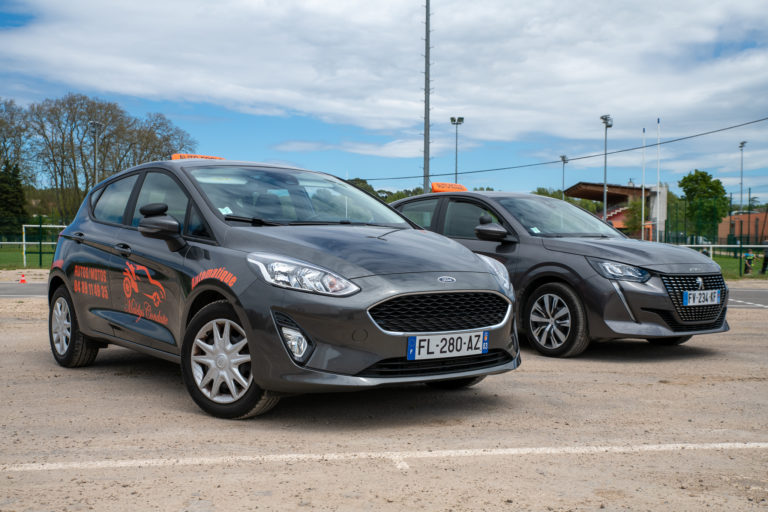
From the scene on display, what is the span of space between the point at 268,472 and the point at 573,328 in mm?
4227

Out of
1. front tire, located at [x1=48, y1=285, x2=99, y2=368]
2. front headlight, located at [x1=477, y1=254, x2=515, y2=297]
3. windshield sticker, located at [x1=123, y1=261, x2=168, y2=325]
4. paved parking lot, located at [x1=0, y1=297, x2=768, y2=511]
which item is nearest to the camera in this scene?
paved parking lot, located at [x1=0, y1=297, x2=768, y2=511]

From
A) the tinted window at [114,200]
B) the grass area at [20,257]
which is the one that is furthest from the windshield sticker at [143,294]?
the grass area at [20,257]

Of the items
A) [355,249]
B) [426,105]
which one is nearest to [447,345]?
[355,249]

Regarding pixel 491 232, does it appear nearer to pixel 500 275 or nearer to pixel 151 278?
pixel 500 275

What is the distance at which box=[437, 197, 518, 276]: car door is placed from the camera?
799cm

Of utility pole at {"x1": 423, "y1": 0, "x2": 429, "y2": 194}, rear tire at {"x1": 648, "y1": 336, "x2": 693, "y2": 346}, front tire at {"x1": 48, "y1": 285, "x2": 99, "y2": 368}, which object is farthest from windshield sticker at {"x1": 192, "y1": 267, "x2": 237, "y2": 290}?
utility pole at {"x1": 423, "y1": 0, "x2": 429, "y2": 194}

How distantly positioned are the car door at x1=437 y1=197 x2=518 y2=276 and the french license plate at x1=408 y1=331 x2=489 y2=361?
3211 mm

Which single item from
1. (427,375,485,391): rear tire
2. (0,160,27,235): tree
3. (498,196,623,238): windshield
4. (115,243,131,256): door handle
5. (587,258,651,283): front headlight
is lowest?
(427,375,485,391): rear tire

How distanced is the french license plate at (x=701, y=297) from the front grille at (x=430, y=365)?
→ 9.78ft

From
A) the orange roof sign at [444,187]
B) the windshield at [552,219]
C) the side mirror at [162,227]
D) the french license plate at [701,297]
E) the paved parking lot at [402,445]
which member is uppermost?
the orange roof sign at [444,187]

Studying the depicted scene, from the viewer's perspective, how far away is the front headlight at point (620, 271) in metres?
7.07

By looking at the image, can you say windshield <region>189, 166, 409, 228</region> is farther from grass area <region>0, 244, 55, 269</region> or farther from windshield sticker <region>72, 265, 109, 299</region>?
grass area <region>0, 244, 55, 269</region>

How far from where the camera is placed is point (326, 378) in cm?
434

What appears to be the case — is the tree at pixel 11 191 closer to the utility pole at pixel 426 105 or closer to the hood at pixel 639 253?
the utility pole at pixel 426 105
